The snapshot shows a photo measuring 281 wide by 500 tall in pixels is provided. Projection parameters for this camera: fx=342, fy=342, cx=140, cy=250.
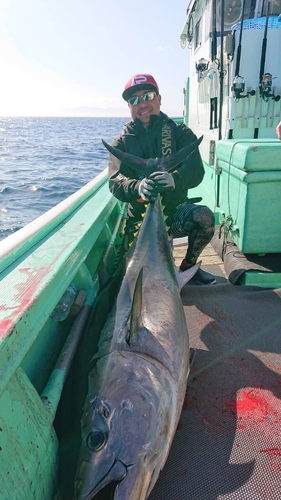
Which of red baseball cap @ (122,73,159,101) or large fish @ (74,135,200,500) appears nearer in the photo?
large fish @ (74,135,200,500)

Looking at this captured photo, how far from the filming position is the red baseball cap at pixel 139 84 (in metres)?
3.00

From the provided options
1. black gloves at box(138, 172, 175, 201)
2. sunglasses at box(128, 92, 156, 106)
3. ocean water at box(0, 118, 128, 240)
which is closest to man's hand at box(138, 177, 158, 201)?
black gloves at box(138, 172, 175, 201)

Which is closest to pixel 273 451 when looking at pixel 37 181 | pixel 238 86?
pixel 238 86

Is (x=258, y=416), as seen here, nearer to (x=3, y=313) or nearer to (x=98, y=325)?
(x=98, y=325)

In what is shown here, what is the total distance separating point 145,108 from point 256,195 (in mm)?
1264

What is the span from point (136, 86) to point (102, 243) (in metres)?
1.42

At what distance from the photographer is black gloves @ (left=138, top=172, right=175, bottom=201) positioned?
2.38m

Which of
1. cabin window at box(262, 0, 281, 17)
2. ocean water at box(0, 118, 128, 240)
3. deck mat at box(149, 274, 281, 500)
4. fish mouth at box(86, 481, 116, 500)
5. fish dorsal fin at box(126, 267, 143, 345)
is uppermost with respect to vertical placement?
cabin window at box(262, 0, 281, 17)

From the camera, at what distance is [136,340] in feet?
4.89

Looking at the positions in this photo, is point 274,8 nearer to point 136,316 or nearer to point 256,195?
point 256,195

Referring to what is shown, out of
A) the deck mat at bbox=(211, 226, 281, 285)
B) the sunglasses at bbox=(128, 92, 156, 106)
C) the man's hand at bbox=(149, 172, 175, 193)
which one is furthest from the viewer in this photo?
the sunglasses at bbox=(128, 92, 156, 106)

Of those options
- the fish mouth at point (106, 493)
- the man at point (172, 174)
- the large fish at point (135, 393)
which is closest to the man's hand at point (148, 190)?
the man at point (172, 174)

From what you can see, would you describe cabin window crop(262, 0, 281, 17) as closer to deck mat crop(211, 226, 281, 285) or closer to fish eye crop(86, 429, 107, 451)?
deck mat crop(211, 226, 281, 285)

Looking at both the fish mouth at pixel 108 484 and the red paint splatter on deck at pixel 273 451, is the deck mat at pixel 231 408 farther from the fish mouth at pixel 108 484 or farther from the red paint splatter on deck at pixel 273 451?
the fish mouth at pixel 108 484
